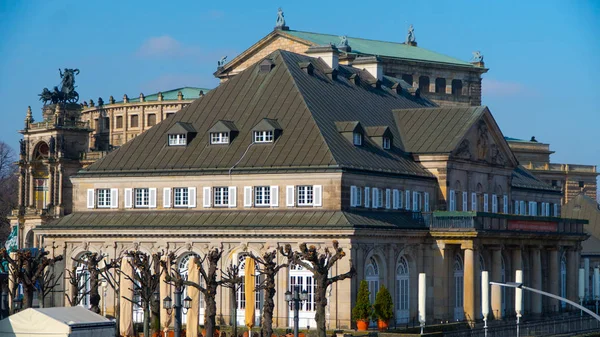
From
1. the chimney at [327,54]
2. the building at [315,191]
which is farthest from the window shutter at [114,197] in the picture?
the chimney at [327,54]

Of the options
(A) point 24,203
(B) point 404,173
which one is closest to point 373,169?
(B) point 404,173

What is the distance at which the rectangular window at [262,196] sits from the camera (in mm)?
106750

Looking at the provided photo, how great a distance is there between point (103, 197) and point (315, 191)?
17214 mm

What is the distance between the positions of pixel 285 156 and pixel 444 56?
3099 inches

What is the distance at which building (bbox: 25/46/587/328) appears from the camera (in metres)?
105

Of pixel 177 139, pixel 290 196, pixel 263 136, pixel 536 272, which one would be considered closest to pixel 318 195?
Answer: pixel 290 196

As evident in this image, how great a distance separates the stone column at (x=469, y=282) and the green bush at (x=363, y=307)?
11.4 metres

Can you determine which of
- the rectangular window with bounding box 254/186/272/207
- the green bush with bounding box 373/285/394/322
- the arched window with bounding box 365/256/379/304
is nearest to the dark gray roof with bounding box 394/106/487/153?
the arched window with bounding box 365/256/379/304

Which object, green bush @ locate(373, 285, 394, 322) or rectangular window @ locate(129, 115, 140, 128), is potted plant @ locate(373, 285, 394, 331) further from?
rectangular window @ locate(129, 115, 140, 128)

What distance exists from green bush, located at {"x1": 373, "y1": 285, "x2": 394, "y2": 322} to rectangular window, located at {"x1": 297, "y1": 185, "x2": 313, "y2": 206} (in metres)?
8.01

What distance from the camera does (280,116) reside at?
110438 mm

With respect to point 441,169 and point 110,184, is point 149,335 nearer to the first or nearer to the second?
point 110,184

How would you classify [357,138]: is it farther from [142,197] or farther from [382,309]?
[142,197]

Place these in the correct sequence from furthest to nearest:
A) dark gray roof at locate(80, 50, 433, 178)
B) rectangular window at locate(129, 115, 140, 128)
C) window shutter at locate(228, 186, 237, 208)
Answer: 1. rectangular window at locate(129, 115, 140, 128)
2. window shutter at locate(228, 186, 237, 208)
3. dark gray roof at locate(80, 50, 433, 178)
